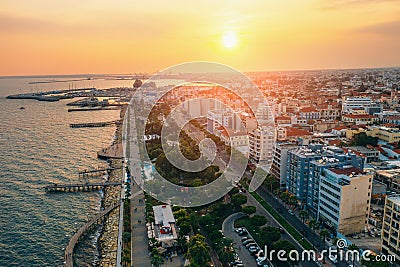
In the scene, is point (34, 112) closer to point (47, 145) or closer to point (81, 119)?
point (81, 119)

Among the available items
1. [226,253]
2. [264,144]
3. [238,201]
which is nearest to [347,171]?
[238,201]

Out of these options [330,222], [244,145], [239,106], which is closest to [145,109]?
[239,106]

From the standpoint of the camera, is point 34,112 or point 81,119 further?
point 34,112

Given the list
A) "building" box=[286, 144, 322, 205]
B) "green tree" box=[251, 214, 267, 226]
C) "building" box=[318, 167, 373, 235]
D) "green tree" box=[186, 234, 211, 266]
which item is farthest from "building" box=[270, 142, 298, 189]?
"green tree" box=[186, 234, 211, 266]

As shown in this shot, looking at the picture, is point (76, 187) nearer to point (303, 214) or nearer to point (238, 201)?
point (238, 201)

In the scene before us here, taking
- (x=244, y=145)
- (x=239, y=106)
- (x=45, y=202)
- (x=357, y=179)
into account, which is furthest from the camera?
(x=239, y=106)

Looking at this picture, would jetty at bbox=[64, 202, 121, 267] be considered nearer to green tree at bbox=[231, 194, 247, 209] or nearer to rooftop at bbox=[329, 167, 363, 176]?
green tree at bbox=[231, 194, 247, 209]
